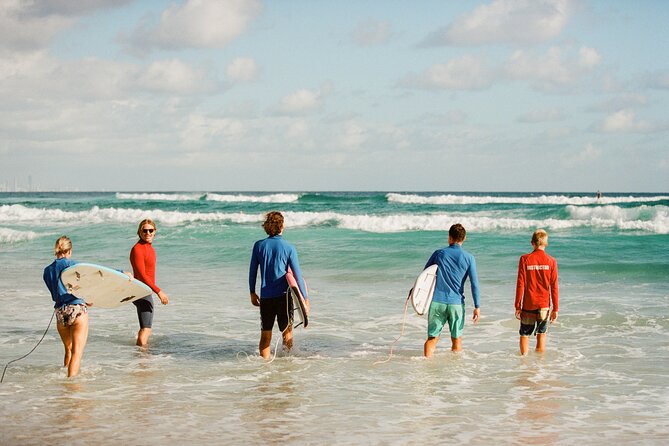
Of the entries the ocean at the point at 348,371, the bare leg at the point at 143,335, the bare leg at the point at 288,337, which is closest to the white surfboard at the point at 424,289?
the ocean at the point at 348,371

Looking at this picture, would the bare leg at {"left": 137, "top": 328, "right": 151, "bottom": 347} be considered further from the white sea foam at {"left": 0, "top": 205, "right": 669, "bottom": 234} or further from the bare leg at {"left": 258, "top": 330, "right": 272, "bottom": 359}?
the white sea foam at {"left": 0, "top": 205, "right": 669, "bottom": 234}

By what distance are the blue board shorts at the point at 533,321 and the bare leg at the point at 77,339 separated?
15.0 feet

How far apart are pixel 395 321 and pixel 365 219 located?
20.7m

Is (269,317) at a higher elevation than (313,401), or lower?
higher

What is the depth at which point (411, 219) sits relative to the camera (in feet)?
104

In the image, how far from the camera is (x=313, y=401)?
6.29 m

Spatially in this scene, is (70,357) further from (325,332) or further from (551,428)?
(551,428)

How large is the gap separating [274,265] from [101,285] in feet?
5.67

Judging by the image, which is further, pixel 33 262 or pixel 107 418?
pixel 33 262

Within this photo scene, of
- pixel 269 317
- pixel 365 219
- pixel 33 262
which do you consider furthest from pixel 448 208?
pixel 269 317

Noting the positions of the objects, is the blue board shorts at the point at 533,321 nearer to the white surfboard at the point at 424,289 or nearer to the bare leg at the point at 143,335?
the white surfboard at the point at 424,289

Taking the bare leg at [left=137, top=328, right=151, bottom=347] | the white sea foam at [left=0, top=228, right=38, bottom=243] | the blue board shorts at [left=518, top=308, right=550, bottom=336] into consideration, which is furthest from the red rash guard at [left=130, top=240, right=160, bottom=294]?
the white sea foam at [left=0, top=228, right=38, bottom=243]

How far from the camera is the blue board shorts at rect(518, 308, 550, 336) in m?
7.81

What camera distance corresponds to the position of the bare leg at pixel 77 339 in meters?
6.80
